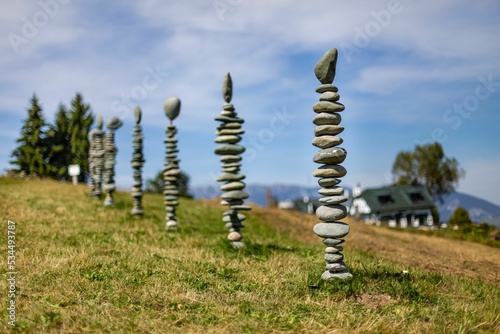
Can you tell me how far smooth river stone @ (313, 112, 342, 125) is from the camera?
7.90 metres

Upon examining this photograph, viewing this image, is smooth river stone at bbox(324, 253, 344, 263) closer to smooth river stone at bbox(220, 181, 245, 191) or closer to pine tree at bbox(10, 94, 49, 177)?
A: smooth river stone at bbox(220, 181, 245, 191)

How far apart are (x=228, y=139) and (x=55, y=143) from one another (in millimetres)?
32382

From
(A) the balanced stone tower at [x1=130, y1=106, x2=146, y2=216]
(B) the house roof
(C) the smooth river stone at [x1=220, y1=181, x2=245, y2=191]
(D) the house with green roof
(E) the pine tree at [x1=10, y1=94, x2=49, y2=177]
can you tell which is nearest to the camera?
(C) the smooth river stone at [x1=220, y1=181, x2=245, y2=191]

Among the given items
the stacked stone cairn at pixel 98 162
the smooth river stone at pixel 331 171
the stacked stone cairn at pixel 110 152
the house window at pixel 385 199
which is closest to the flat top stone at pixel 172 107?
the stacked stone cairn at pixel 110 152

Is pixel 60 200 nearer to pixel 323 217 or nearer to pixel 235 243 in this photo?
pixel 235 243

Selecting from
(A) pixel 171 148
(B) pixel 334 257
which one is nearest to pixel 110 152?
(A) pixel 171 148

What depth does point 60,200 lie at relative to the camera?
749 inches

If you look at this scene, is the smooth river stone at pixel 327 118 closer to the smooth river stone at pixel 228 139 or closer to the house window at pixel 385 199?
the smooth river stone at pixel 228 139

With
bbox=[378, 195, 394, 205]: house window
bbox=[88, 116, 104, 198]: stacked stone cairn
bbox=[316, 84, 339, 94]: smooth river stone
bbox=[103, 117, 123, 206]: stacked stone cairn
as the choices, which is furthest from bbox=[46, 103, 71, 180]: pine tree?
bbox=[378, 195, 394, 205]: house window

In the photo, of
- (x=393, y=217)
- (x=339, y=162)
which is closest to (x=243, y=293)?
(x=339, y=162)

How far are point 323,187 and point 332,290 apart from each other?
1824mm

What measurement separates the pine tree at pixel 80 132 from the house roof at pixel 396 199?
117ft

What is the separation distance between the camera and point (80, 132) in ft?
128

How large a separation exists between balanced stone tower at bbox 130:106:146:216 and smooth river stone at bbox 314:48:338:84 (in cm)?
991
